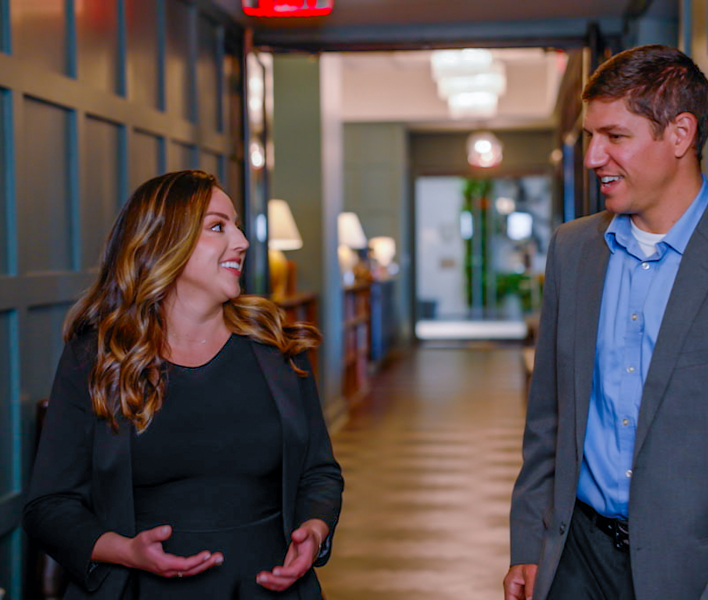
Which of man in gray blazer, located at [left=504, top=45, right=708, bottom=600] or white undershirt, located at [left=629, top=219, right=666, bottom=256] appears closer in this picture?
man in gray blazer, located at [left=504, top=45, right=708, bottom=600]

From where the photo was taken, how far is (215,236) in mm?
2012

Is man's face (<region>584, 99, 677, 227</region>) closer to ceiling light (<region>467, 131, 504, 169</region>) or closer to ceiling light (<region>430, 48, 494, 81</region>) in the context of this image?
ceiling light (<region>430, 48, 494, 81</region>)

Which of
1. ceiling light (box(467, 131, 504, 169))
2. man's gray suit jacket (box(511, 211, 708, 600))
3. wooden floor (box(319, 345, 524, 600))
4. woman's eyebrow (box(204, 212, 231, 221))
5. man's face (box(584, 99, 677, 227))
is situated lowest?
wooden floor (box(319, 345, 524, 600))

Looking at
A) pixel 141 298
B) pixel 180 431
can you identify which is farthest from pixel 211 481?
pixel 141 298

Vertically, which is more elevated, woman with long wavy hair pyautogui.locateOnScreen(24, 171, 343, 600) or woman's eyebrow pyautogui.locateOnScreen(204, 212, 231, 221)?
woman's eyebrow pyautogui.locateOnScreen(204, 212, 231, 221)

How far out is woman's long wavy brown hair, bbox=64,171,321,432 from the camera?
1904 mm

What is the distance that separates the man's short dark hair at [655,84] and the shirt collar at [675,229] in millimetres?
140

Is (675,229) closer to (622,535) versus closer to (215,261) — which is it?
(622,535)

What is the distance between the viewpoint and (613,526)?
5.82 ft

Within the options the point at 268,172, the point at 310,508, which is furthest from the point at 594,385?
the point at 268,172

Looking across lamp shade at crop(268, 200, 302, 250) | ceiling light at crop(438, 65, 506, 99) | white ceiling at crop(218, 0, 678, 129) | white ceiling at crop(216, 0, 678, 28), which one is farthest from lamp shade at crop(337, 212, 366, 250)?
white ceiling at crop(216, 0, 678, 28)

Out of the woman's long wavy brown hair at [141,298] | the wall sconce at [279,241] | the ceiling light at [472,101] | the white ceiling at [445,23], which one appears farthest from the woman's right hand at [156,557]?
the ceiling light at [472,101]

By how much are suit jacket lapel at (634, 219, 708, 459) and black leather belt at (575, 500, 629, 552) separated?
6.0 inches

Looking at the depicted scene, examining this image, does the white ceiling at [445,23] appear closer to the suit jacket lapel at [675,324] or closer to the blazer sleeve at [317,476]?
the blazer sleeve at [317,476]
